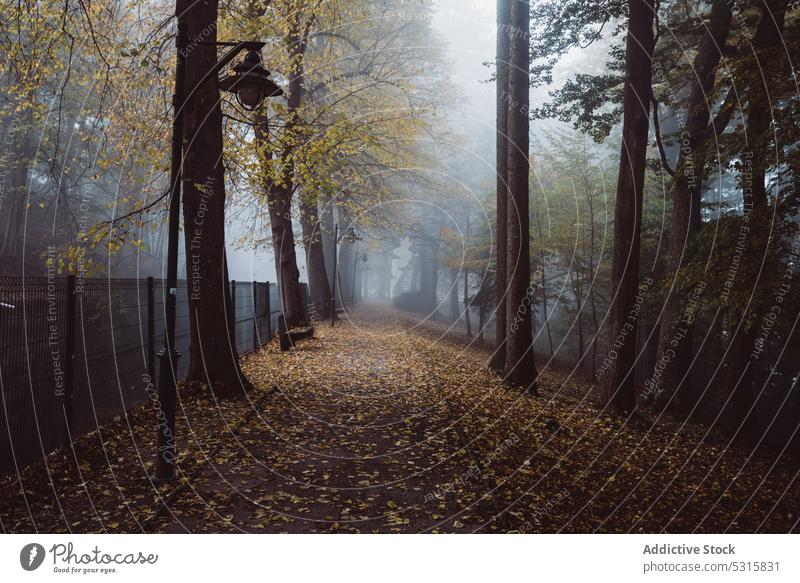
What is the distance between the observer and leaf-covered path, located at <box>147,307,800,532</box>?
570cm

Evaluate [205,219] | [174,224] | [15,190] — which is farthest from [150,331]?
[15,190]

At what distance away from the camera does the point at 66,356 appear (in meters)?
7.24

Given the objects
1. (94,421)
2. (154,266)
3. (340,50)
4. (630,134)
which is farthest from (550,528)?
(154,266)

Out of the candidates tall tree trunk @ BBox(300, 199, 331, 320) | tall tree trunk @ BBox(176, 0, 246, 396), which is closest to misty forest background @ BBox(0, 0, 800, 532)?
tall tree trunk @ BBox(176, 0, 246, 396)

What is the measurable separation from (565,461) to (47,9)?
1119 cm

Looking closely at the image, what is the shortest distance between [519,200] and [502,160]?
1906mm

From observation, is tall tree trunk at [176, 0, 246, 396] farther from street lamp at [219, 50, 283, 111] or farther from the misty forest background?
street lamp at [219, 50, 283, 111]

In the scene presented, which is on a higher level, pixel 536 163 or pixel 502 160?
pixel 536 163

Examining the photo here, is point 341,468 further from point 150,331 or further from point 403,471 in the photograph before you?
point 150,331

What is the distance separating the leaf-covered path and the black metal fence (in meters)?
2.00

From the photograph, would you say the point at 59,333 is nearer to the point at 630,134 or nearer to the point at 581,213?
the point at 630,134

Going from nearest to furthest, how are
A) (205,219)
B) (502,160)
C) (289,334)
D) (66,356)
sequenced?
(66,356), (205,219), (502,160), (289,334)

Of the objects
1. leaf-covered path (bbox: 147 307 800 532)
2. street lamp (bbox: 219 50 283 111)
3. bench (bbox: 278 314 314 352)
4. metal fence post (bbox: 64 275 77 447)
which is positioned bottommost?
leaf-covered path (bbox: 147 307 800 532)

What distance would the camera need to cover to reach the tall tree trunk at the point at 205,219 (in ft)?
31.9
